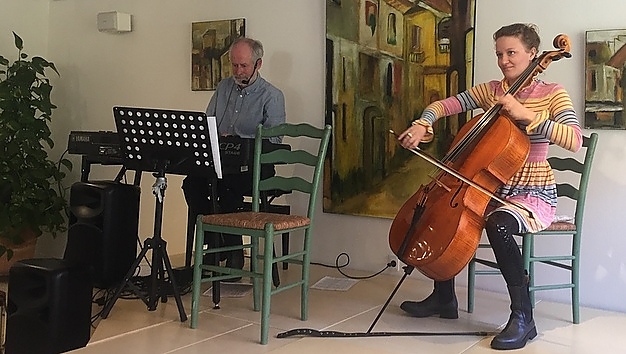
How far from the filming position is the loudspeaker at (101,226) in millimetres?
3156

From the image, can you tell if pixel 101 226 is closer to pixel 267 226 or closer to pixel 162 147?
pixel 162 147

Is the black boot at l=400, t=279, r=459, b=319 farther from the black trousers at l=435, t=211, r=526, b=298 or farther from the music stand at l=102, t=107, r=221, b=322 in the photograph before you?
the music stand at l=102, t=107, r=221, b=322

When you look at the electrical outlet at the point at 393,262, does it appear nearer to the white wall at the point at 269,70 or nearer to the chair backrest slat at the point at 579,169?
the white wall at the point at 269,70

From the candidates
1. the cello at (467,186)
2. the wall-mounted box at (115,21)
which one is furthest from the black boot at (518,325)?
the wall-mounted box at (115,21)

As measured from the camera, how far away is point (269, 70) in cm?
426

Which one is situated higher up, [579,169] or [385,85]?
[385,85]

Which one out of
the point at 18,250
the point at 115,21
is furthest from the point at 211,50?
the point at 18,250

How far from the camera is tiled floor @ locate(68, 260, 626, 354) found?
2.57 metres

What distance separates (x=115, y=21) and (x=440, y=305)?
10.2 feet

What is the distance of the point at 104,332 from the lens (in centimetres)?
276

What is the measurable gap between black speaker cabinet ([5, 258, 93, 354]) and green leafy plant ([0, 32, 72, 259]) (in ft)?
6.82

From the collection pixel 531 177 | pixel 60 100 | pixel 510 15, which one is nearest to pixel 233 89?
pixel 510 15

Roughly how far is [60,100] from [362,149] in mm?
2635

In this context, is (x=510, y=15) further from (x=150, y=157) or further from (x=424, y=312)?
(x=150, y=157)
